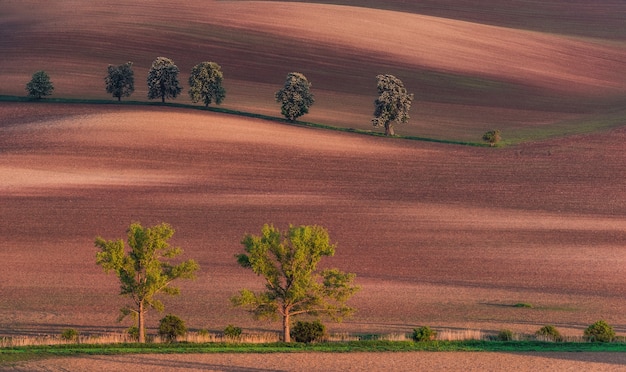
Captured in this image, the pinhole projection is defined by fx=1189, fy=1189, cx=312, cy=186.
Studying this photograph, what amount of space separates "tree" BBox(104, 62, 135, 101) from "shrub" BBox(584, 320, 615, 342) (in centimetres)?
7029

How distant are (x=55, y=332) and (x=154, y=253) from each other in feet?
13.6

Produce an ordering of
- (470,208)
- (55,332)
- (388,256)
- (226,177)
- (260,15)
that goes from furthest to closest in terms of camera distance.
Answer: (260,15), (226,177), (470,208), (388,256), (55,332)

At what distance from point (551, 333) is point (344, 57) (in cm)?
9403

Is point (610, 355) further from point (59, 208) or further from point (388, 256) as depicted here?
point (59, 208)

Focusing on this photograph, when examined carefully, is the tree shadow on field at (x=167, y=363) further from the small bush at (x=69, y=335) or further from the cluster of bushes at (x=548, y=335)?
the cluster of bushes at (x=548, y=335)

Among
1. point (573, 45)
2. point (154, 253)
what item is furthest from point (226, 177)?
point (573, 45)

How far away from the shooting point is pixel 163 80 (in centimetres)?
10206

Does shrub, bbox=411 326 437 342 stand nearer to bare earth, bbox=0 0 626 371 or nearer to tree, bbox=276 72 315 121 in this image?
bare earth, bbox=0 0 626 371

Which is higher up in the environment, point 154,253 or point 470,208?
point 470,208

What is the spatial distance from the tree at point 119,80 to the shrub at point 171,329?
66459 millimetres

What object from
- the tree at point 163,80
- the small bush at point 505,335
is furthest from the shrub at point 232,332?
the tree at point 163,80

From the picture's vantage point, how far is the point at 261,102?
108562 mm

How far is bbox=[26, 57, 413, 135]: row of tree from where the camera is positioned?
97750 millimetres

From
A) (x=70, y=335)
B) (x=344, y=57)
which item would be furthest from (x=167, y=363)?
(x=344, y=57)
